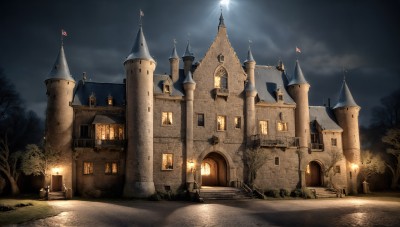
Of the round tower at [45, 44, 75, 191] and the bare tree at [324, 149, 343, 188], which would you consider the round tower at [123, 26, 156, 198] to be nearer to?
the round tower at [45, 44, 75, 191]

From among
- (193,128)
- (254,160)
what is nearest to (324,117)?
(254,160)

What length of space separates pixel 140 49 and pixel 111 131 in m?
10.3

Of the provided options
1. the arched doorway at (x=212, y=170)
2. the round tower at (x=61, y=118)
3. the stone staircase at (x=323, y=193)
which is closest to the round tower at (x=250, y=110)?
the arched doorway at (x=212, y=170)

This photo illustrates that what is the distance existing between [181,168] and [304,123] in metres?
18.1

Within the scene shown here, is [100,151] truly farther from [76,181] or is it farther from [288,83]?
[288,83]

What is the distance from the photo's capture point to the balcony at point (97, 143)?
46.2 metres

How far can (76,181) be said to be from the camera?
46.3m

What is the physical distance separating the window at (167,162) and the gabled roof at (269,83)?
14635 mm

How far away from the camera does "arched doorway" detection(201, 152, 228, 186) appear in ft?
175

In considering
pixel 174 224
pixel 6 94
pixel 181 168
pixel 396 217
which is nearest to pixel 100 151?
pixel 181 168

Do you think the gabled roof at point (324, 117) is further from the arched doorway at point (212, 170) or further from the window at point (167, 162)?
the window at point (167, 162)

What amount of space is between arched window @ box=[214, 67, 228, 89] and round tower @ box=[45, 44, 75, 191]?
17.7 meters

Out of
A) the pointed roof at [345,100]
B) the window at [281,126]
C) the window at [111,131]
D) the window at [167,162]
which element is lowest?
the window at [167,162]

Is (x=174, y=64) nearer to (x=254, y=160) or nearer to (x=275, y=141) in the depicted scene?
(x=254, y=160)
